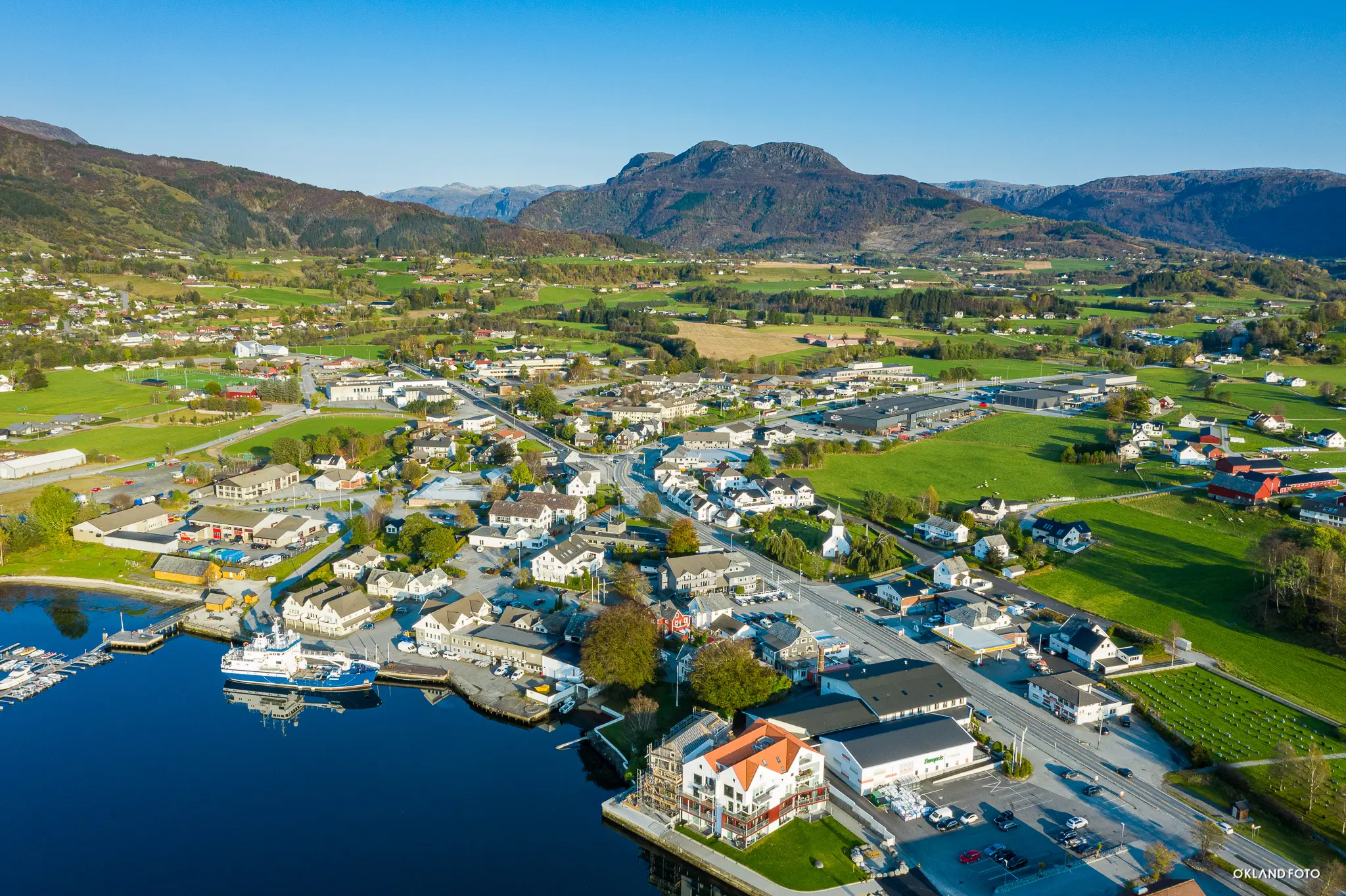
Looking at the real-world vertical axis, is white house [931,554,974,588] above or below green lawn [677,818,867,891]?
above

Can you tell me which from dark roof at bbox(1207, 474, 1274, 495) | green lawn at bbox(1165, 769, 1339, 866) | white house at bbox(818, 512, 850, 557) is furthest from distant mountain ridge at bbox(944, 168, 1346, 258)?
green lawn at bbox(1165, 769, 1339, 866)

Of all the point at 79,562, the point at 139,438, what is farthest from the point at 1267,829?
the point at 139,438

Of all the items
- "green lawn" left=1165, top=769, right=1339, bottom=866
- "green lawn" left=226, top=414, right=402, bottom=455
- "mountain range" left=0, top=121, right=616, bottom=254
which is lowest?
"green lawn" left=1165, top=769, right=1339, bottom=866

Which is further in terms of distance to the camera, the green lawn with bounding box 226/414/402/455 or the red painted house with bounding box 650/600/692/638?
the green lawn with bounding box 226/414/402/455

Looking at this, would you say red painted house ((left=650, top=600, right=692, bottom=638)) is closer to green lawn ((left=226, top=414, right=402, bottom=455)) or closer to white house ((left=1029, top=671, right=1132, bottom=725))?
white house ((left=1029, top=671, right=1132, bottom=725))

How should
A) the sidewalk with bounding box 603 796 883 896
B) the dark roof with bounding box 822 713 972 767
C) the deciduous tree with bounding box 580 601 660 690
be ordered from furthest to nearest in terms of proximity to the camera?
the deciduous tree with bounding box 580 601 660 690, the dark roof with bounding box 822 713 972 767, the sidewalk with bounding box 603 796 883 896

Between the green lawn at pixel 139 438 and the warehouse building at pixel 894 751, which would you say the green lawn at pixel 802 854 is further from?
the green lawn at pixel 139 438

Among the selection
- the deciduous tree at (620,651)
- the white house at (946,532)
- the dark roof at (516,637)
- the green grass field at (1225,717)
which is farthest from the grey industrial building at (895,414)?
the deciduous tree at (620,651)
